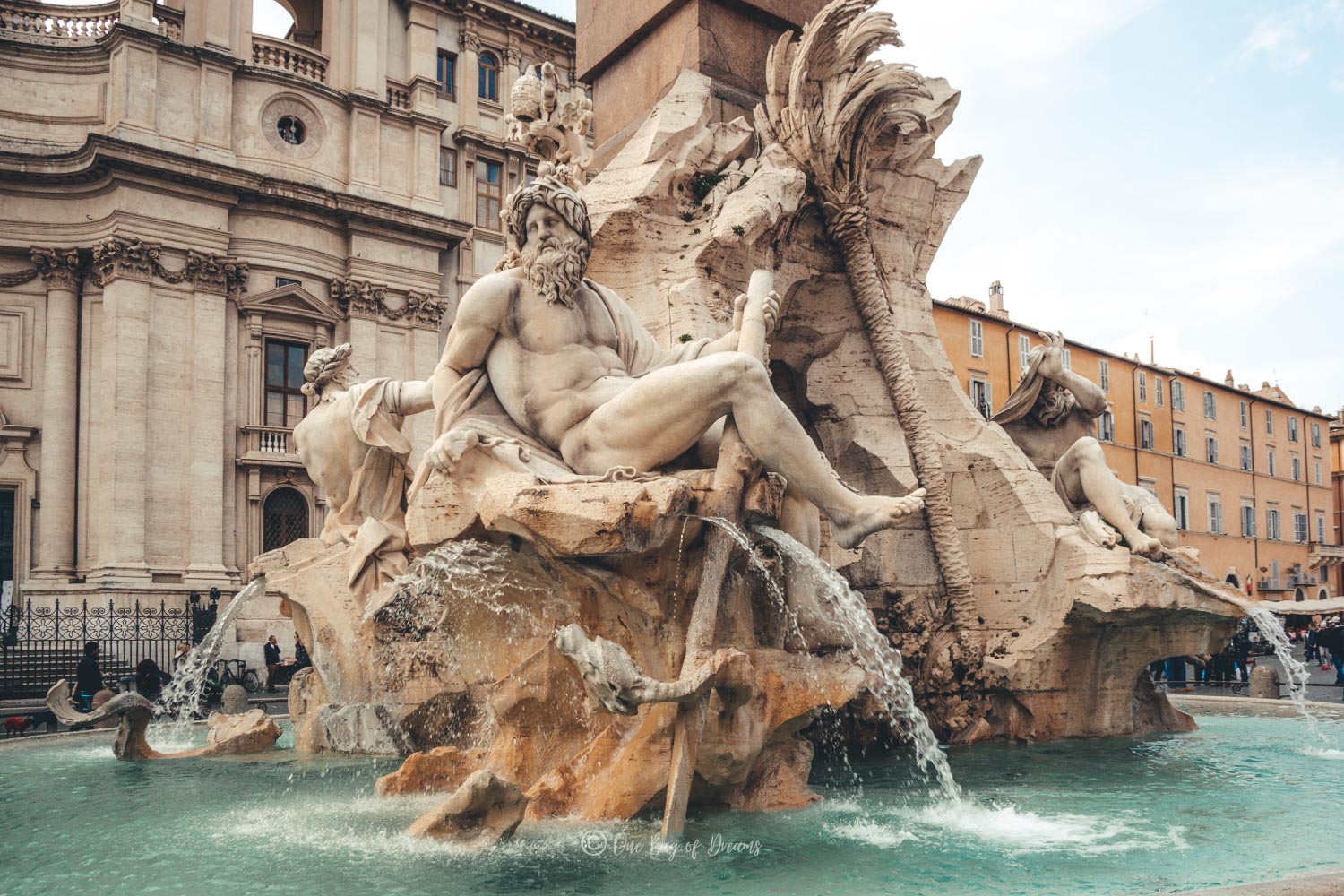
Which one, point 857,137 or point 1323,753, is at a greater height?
point 857,137

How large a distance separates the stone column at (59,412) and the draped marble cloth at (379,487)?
60.9 feet

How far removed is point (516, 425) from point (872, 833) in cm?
258

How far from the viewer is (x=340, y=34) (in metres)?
28.6

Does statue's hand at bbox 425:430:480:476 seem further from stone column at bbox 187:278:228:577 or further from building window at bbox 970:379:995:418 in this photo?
building window at bbox 970:379:995:418

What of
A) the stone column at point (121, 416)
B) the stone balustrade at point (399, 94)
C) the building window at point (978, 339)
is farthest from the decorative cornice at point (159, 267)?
the building window at point (978, 339)

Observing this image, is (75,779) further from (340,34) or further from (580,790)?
(340,34)

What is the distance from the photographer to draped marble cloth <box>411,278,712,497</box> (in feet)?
17.5

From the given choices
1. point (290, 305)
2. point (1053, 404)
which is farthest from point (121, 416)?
point (1053, 404)

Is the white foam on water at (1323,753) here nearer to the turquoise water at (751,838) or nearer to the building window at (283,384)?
the turquoise water at (751,838)

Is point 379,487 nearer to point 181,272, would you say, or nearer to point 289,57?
point 181,272

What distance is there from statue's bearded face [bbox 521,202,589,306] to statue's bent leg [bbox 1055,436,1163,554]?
4.37 metres

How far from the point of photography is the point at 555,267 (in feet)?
18.2

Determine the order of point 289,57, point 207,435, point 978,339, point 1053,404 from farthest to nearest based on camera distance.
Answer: point 978,339 → point 289,57 → point 207,435 → point 1053,404

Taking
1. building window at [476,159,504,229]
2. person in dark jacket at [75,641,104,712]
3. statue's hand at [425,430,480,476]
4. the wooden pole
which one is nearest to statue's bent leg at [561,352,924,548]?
the wooden pole
